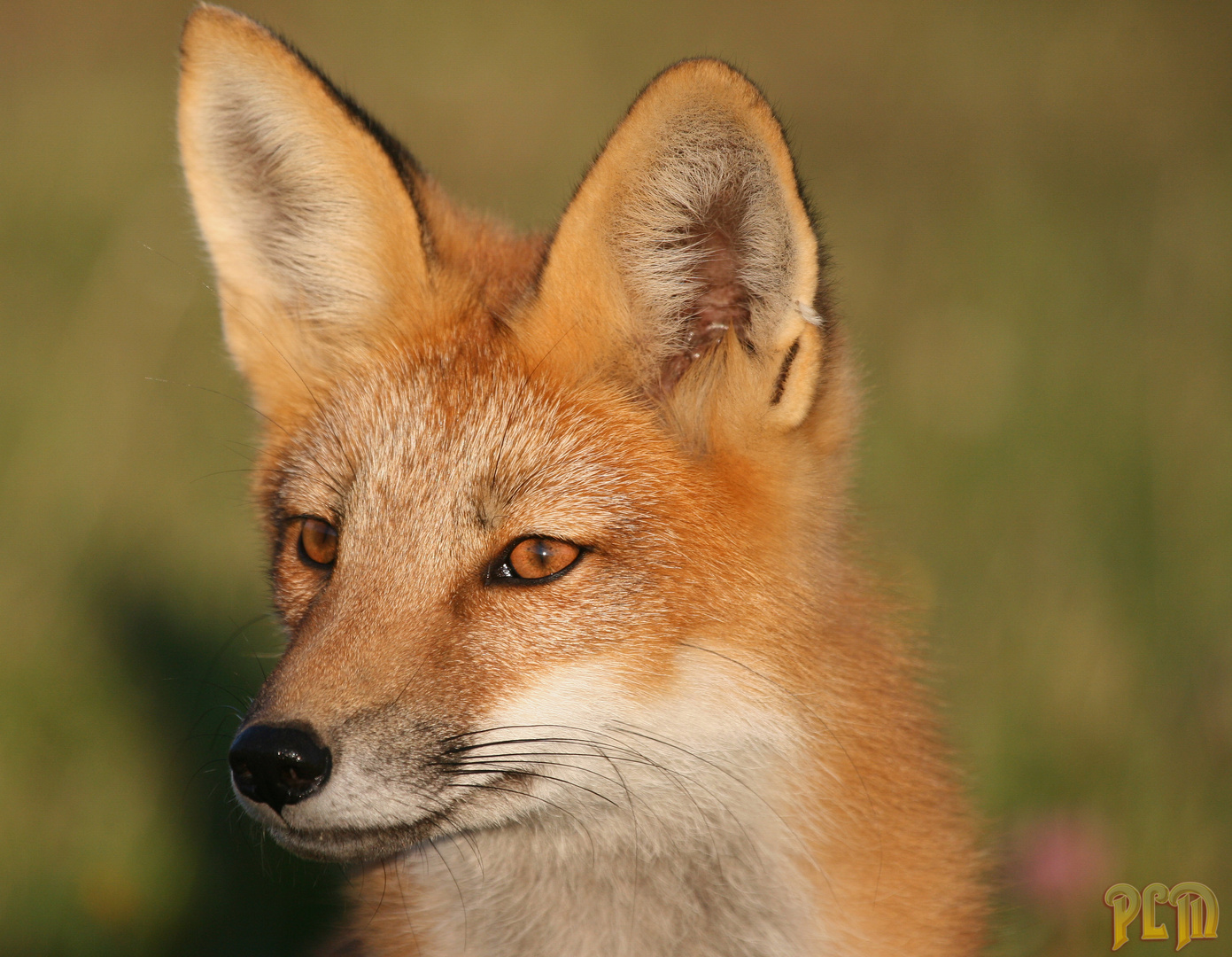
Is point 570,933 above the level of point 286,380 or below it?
below

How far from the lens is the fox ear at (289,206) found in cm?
360

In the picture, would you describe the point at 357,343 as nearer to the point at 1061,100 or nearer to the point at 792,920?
the point at 792,920

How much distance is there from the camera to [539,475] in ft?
10.4

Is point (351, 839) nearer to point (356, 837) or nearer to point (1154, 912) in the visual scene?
point (356, 837)

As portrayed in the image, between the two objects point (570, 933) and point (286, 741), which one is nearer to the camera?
point (286, 741)

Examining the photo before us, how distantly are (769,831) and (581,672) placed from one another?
2.24ft

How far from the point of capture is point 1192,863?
4180 mm

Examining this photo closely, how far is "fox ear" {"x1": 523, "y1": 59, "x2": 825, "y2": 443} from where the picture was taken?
2.97 meters

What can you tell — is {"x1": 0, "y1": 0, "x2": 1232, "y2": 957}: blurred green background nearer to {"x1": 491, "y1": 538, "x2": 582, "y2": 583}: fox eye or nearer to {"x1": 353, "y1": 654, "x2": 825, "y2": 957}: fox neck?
{"x1": 353, "y1": 654, "x2": 825, "y2": 957}: fox neck

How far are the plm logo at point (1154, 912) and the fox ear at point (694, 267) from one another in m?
1.99

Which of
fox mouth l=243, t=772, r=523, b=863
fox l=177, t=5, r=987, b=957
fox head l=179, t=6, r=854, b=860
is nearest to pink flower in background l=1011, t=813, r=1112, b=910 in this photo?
fox l=177, t=5, r=987, b=957

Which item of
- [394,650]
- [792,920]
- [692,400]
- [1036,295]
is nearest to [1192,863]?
[792,920]

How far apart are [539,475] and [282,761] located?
98 centimetres

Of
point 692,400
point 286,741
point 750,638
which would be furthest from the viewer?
point 692,400
